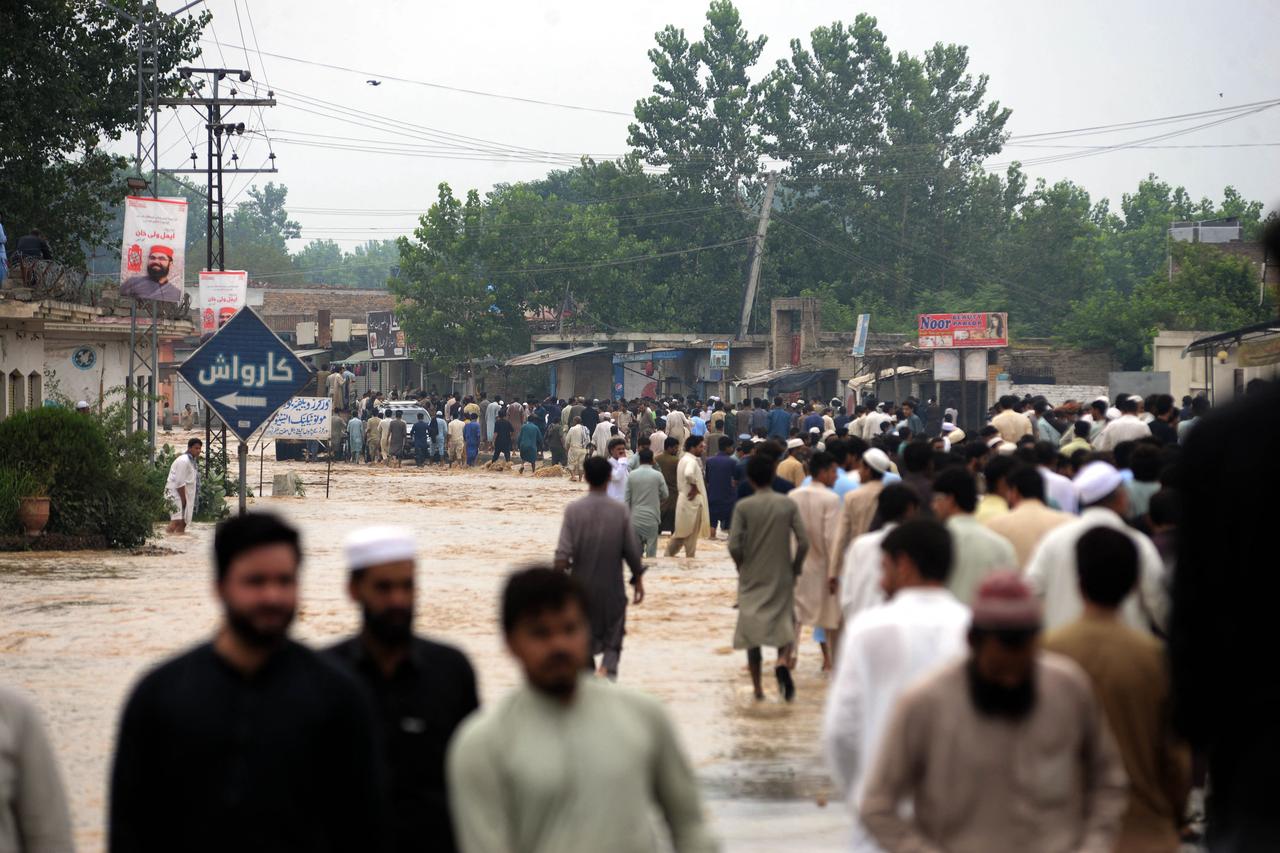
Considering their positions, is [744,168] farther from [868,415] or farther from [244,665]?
[244,665]

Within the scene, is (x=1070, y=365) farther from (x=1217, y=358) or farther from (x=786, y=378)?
(x=1217, y=358)

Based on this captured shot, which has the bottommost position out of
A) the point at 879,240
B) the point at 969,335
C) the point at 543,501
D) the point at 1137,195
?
the point at 543,501

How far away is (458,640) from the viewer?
1406 cm

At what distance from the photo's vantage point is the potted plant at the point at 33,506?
20391 millimetres

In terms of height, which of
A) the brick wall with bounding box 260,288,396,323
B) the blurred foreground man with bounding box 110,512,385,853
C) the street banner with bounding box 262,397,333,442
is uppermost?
the brick wall with bounding box 260,288,396,323

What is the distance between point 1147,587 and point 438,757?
3291 mm

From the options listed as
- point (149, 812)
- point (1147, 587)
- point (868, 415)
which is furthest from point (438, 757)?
point (868, 415)

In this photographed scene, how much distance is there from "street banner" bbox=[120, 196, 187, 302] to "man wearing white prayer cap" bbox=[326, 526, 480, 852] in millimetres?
20959

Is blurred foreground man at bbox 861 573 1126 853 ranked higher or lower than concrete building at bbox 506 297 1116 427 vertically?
lower

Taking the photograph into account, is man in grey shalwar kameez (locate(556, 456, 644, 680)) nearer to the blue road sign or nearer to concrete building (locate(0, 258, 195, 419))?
the blue road sign

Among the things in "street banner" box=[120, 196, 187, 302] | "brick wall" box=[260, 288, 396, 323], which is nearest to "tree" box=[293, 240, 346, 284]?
"brick wall" box=[260, 288, 396, 323]

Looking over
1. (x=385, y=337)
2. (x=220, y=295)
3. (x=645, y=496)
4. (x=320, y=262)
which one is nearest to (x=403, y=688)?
(x=645, y=496)

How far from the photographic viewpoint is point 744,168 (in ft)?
218

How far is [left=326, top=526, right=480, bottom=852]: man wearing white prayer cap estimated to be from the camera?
13.8ft
